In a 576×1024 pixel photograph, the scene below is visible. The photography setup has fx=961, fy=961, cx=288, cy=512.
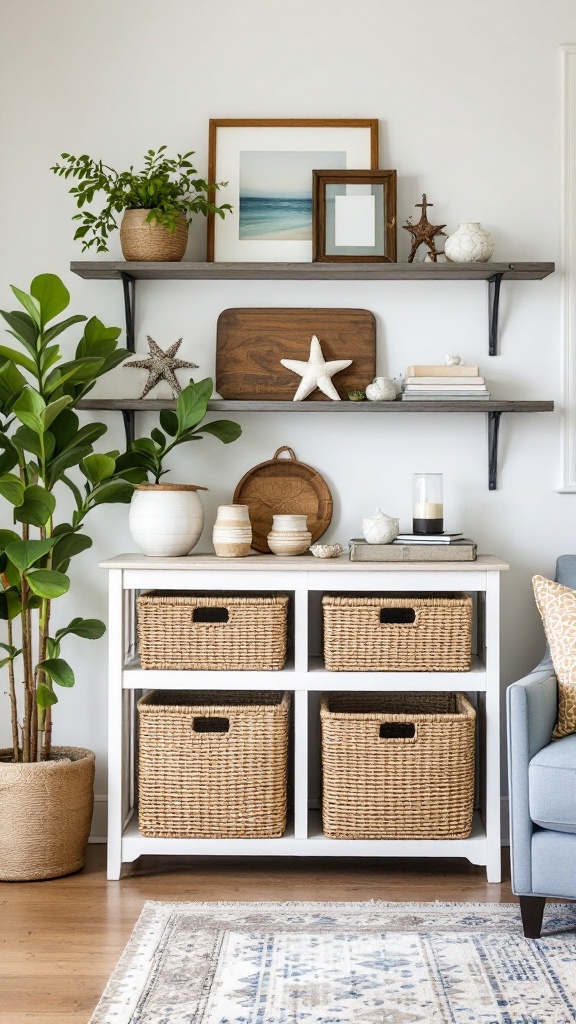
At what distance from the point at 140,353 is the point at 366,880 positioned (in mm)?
1729

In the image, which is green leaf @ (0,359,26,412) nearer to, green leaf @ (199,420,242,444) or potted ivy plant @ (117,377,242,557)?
potted ivy plant @ (117,377,242,557)

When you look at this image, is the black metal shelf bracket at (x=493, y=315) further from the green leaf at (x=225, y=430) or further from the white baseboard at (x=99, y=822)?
the white baseboard at (x=99, y=822)

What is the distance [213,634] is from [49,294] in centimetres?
104

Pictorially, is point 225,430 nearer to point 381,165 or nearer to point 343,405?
point 343,405

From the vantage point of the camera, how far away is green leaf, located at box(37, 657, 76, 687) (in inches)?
104

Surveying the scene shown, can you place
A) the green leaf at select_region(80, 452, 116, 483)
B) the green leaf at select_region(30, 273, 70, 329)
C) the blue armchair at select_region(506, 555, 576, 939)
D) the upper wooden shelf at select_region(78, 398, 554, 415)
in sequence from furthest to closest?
the upper wooden shelf at select_region(78, 398, 554, 415), the green leaf at select_region(80, 452, 116, 483), the green leaf at select_region(30, 273, 70, 329), the blue armchair at select_region(506, 555, 576, 939)

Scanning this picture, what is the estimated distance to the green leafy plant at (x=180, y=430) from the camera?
2.79 m

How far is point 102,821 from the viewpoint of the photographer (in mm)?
3078

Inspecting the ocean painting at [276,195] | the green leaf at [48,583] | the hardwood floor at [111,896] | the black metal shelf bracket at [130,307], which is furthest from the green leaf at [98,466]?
the hardwood floor at [111,896]

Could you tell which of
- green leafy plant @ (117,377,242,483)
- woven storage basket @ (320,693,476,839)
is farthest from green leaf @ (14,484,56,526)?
woven storage basket @ (320,693,476,839)

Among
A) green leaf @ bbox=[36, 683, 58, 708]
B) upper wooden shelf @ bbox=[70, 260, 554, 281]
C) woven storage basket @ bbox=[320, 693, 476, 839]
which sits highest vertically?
upper wooden shelf @ bbox=[70, 260, 554, 281]

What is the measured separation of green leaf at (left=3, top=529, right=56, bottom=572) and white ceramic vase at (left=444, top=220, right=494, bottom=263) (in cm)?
147

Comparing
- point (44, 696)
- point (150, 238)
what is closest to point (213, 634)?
point (44, 696)

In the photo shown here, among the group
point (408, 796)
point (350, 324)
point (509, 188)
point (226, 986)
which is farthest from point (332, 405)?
point (226, 986)
